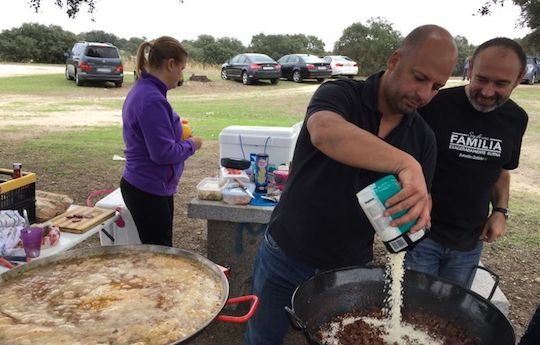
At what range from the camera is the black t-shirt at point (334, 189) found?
1817mm

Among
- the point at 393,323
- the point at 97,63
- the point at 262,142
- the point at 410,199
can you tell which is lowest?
the point at 393,323

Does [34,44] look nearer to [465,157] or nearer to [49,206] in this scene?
[49,206]

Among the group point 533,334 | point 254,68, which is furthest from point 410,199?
point 254,68

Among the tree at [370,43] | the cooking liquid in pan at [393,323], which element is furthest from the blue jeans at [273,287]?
the tree at [370,43]

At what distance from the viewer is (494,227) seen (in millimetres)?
2527

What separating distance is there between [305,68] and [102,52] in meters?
8.69

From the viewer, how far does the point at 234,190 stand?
10.8 feet

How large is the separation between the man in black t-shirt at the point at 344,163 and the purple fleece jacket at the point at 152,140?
3.40 feet

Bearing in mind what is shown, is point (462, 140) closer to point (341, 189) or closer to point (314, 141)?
point (341, 189)

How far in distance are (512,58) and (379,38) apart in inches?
1056

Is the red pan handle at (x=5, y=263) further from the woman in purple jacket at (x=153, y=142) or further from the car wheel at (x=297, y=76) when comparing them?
the car wheel at (x=297, y=76)

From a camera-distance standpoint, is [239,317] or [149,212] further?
[149,212]

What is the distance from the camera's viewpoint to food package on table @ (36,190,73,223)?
9.07 ft

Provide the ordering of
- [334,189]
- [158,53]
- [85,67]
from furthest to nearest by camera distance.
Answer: [85,67], [158,53], [334,189]
